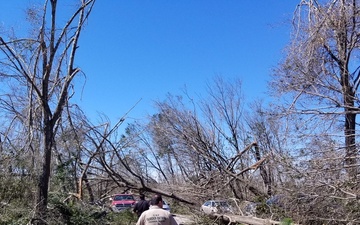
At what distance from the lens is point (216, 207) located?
36.8ft

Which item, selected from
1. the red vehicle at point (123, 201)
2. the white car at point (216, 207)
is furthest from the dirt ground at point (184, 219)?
the red vehicle at point (123, 201)

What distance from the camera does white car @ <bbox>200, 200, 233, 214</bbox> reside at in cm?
1109

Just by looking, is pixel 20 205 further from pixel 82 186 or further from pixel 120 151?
pixel 120 151

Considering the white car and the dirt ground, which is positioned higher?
the white car

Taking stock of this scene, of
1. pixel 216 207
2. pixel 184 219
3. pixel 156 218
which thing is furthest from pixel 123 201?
pixel 156 218

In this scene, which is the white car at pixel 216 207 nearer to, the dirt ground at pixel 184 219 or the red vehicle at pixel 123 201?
the dirt ground at pixel 184 219

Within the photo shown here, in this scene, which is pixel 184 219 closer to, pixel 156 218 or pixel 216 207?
pixel 216 207

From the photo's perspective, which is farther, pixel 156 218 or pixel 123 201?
pixel 123 201

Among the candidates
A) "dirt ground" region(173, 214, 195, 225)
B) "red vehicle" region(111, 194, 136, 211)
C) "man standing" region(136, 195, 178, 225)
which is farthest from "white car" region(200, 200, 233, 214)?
"man standing" region(136, 195, 178, 225)

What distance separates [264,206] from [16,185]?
19.8ft

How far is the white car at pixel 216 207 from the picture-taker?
11094mm

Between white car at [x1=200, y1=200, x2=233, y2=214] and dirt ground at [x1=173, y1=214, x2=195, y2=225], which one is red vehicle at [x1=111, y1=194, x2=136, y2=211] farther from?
white car at [x1=200, y1=200, x2=233, y2=214]

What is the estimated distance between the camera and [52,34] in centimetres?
1052

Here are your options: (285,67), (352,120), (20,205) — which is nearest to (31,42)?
(20,205)
